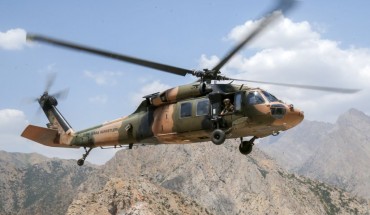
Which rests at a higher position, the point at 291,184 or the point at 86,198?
the point at 86,198

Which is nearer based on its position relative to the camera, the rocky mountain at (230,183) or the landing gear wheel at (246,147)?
the landing gear wheel at (246,147)

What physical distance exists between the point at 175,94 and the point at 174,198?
80413mm

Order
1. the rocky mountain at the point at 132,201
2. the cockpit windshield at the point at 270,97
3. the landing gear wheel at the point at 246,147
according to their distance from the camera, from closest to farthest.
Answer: the cockpit windshield at the point at 270,97
the landing gear wheel at the point at 246,147
the rocky mountain at the point at 132,201

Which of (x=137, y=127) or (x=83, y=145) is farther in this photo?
(x=83, y=145)

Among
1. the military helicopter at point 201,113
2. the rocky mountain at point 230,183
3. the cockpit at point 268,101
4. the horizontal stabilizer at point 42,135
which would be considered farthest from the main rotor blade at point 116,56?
the rocky mountain at point 230,183

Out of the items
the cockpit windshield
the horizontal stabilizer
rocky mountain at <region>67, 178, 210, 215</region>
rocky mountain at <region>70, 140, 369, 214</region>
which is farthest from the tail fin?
rocky mountain at <region>70, 140, 369, 214</region>

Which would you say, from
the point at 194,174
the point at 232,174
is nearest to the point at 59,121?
the point at 194,174

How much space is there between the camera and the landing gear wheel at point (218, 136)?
62.7 feet

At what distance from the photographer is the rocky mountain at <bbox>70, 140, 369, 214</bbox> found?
159 m

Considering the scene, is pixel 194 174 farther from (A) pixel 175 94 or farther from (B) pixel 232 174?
(A) pixel 175 94

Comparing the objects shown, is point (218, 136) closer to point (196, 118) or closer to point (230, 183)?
point (196, 118)

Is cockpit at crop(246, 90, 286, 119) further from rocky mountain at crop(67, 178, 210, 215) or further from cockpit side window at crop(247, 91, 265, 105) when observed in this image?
rocky mountain at crop(67, 178, 210, 215)

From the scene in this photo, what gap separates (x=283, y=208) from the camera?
6250 inches

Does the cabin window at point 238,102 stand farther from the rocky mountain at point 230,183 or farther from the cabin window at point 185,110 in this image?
the rocky mountain at point 230,183
